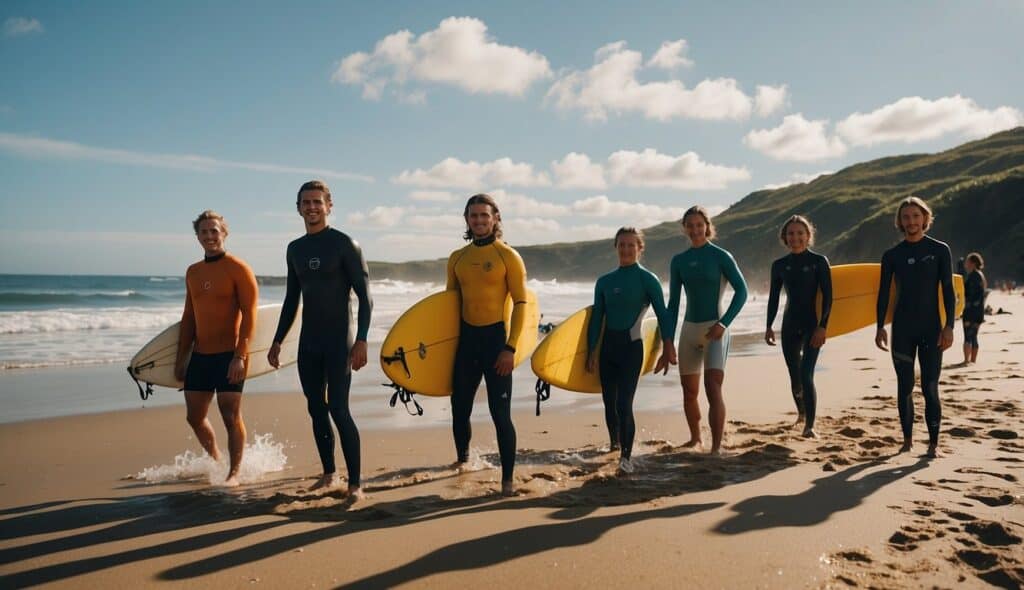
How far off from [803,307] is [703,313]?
111 centimetres

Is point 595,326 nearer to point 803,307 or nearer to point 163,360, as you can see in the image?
point 803,307

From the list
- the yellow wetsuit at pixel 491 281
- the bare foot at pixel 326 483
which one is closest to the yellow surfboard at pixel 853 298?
the yellow wetsuit at pixel 491 281

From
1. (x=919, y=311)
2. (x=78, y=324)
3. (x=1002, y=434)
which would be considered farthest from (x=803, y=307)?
(x=78, y=324)

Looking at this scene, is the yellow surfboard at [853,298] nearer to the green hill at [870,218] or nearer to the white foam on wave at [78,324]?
the white foam on wave at [78,324]

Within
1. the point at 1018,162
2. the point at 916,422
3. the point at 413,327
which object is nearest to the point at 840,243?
the point at 1018,162

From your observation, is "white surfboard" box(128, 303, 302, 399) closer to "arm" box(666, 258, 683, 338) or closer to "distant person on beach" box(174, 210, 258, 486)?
"distant person on beach" box(174, 210, 258, 486)

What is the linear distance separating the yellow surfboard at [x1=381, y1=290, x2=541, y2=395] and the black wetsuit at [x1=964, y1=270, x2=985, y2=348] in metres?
7.01

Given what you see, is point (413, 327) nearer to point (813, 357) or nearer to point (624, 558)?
point (624, 558)

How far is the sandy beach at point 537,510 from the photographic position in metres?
2.61

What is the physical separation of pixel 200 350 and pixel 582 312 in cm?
273

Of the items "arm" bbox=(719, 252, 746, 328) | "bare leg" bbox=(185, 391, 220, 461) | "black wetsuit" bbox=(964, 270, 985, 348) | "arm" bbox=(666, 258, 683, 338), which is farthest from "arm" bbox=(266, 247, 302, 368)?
"black wetsuit" bbox=(964, 270, 985, 348)

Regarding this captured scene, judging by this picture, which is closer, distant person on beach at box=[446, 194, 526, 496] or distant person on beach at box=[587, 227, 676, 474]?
distant person on beach at box=[446, 194, 526, 496]

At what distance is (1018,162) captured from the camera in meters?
57.8

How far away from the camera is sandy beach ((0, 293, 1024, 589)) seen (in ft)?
8.56
